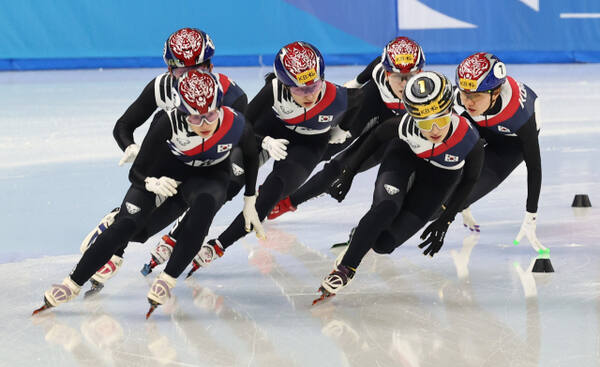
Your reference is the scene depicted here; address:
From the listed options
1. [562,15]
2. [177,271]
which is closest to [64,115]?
[177,271]

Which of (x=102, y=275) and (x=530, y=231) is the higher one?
(x=102, y=275)

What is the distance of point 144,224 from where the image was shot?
4191 mm

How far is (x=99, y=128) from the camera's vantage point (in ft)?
29.8

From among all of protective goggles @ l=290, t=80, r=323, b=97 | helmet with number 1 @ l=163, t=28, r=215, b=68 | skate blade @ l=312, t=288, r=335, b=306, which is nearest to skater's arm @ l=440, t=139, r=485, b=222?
skate blade @ l=312, t=288, r=335, b=306

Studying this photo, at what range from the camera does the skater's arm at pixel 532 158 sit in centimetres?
479

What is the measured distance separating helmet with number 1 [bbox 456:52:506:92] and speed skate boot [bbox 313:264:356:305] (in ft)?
3.98

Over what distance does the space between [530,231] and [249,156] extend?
169cm

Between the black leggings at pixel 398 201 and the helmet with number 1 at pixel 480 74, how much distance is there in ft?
1.57

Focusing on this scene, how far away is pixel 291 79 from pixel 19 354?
6.51ft

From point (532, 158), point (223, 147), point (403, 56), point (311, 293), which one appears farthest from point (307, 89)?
point (532, 158)

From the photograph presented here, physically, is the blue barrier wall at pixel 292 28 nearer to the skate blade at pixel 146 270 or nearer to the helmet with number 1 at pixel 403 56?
the helmet with number 1 at pixel 403 56

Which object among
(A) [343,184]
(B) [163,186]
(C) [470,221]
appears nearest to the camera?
(B) [163,186]

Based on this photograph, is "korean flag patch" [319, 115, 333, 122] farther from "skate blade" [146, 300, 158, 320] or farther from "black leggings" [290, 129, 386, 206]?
"skate blade" [146, 300, 158, 320]

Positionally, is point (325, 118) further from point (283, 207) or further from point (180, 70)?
point (180, 70)
